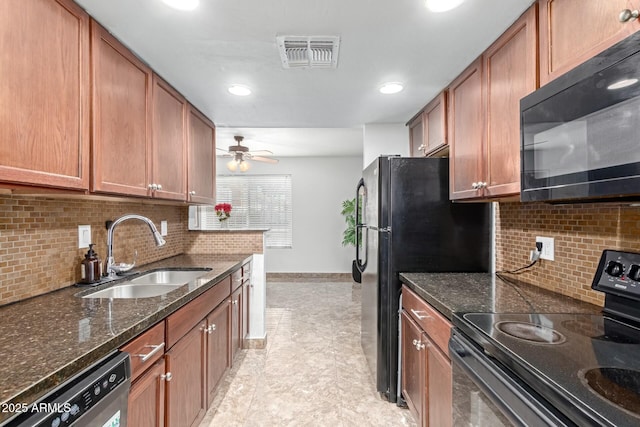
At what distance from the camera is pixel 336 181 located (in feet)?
18.9

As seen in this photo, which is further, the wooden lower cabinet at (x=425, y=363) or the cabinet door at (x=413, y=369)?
the cabinet door at (x=413, y=369)

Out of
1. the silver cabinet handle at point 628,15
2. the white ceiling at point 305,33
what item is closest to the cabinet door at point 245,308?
the white ceiling at point 305,33

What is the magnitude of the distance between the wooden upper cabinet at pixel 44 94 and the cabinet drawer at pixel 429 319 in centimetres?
164

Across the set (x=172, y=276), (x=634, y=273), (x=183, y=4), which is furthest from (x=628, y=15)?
(x=172, y=276)

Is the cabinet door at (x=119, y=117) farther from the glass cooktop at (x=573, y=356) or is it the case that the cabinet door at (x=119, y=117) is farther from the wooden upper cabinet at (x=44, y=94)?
the glass cooktop at (x=573, y=356)

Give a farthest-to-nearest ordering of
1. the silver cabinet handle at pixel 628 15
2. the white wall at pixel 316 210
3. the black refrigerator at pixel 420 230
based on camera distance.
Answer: the white wall at pixel 316 210
the black refrigerator at pixel 420 230
the silver cabinet handle at pixel 628 15

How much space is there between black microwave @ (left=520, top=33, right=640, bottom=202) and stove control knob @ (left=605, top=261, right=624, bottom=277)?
10.9 inches

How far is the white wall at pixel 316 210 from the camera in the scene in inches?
226

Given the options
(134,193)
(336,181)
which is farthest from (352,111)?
(336,181)

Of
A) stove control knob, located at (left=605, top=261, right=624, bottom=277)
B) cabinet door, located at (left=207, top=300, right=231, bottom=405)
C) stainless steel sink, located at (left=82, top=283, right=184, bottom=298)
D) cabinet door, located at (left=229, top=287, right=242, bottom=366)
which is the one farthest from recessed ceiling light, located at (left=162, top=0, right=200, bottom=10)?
stove control knob, located at (left=605, top=261, right=624, bottom=277)

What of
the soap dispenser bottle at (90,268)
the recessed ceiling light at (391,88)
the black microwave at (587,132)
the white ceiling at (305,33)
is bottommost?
the soap dispenser bottle at (90,268)

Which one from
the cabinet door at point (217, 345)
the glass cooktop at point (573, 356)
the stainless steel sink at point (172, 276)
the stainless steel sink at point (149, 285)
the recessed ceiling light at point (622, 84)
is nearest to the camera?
the glass cooktop at point (573, 356)

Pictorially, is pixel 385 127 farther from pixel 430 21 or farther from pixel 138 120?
pixel 138 120

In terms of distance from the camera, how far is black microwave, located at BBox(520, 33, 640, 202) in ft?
2.57
